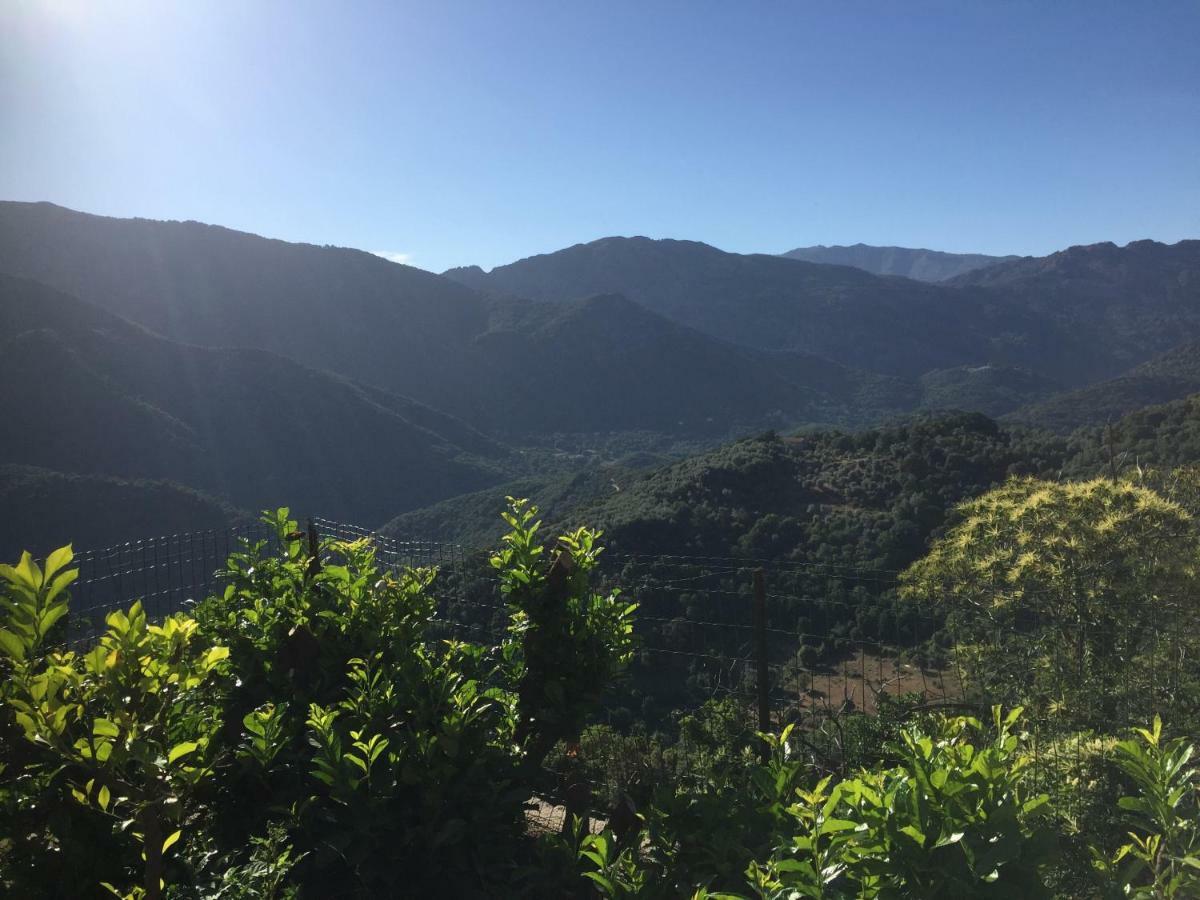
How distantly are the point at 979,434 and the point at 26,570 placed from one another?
23044 millimetres

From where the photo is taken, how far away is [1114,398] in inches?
1986

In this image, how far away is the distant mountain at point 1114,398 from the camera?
46.8 metres

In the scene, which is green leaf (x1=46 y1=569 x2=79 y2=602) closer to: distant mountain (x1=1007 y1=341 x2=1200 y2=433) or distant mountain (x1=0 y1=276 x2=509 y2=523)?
distant mountain (x1=0 y1=276 x2=509 y2=523)

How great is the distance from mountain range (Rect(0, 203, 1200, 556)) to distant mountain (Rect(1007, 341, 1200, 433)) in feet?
1.05

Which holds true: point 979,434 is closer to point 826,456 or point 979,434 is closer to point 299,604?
point 826,456

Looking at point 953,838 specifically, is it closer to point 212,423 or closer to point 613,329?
point 212,423

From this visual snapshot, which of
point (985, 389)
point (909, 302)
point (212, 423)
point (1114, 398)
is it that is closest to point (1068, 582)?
point (212, 423)

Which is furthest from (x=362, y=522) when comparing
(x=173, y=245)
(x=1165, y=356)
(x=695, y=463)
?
(x=1165, y=356)

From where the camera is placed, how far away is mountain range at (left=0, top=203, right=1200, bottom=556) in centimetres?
3641

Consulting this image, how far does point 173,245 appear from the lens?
66.3m

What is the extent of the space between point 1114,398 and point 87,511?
56378 millimetres

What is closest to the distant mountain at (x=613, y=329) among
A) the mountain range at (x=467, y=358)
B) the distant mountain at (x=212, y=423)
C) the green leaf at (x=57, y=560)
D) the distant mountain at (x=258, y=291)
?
the distant mountain at (x=258, y=291)

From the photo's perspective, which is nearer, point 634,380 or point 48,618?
point 48,618

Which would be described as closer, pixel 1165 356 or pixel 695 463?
pixel 695 463
